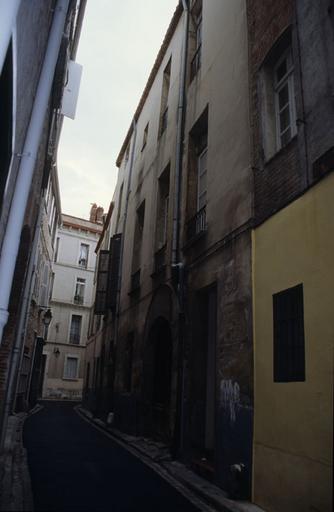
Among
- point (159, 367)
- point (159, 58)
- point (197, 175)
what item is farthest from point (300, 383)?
point (159, 58)

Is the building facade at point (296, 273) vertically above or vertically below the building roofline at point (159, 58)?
below

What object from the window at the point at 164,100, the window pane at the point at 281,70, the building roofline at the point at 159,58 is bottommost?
the window pane at the point at 281,70

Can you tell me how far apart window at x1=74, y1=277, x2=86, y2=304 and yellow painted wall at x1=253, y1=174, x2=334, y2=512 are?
29.4 m

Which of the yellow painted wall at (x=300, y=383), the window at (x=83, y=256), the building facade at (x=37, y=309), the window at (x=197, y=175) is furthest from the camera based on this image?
the window at (x=83, y=256)

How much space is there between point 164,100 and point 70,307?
75.4 feet

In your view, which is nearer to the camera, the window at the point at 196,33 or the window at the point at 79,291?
the window at the point at 196,33

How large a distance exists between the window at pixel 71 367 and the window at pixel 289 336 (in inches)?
1115

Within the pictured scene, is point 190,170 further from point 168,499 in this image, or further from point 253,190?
point 168,499

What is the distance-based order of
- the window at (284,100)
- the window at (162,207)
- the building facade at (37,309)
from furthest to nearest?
the building facade at (37,309)
the window at (162,207)
the window at (284,100)

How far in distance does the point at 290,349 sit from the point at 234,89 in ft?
15.6

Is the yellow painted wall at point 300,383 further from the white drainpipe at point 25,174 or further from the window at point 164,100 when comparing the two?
the window at point 164,100

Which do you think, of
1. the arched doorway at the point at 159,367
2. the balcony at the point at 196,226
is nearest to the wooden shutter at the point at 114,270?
the arched doorway at the point at 159,367

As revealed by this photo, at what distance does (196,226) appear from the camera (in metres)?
8.55

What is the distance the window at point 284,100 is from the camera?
5715mm
